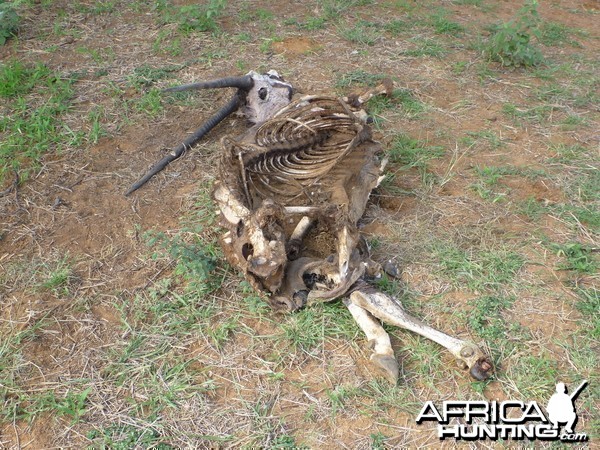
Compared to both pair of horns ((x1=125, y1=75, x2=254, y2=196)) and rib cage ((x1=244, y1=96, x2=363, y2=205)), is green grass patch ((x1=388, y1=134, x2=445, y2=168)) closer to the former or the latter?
rib cage ((x1=244, y1=96, x2=363, y2=205))

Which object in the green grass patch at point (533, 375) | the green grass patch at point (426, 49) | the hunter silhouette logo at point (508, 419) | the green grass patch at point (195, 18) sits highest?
the green grass patch at point (195, 18)

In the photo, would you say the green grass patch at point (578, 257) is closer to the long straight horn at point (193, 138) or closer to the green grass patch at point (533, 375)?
the green grass patch at point (533, 375)

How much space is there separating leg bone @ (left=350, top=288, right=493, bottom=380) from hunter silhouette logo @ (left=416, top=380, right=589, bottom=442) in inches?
6.1

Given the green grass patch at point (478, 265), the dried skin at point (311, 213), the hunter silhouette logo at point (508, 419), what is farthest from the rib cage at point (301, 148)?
the hunter silhouette logo at point (508, 419)

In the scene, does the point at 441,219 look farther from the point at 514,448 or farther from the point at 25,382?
the point at 25,382

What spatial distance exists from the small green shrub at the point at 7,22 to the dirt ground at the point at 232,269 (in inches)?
4.9

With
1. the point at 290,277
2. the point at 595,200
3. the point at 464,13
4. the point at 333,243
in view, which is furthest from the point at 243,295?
the point at 464,13

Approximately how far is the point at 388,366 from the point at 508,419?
544mm

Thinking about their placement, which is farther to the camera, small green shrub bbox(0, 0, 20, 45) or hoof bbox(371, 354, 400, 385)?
small green shrub bbox(0, 0, 20, 45)

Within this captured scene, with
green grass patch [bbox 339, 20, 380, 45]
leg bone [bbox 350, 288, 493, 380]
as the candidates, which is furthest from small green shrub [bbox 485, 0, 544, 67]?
leg bone [bbox 350, 288, 493, 380]

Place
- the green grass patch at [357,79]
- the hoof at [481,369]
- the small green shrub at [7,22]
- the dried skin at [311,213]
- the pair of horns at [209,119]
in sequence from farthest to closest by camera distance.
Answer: the small green shrub at [7,22], the green grass patch at [357,79], the pair of horns at [209,119], the dried skin at [311,213], the hoof at [481,369]

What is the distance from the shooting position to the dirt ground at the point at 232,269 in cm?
246

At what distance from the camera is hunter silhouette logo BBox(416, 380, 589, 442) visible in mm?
2357

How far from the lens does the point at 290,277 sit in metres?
2.85
